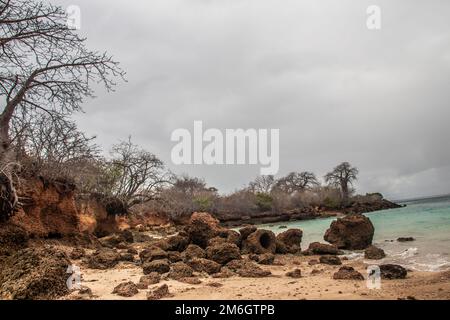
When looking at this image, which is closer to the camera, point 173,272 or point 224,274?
point 173,272

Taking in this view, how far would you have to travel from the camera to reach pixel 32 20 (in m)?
6.07

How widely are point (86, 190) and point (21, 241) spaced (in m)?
13.2

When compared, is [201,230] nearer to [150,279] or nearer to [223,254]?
[223,254]

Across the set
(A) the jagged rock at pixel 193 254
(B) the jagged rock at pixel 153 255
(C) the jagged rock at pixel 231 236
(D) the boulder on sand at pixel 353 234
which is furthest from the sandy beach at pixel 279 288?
(D) the boulder on sand at pixel 353 234

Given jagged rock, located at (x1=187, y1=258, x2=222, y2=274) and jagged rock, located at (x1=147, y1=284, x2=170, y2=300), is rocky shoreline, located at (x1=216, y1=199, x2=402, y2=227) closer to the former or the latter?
jagged rock, located at (x1=187, y1=258, x2=222, y2=274)

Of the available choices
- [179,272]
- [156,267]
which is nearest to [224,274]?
[179,272]

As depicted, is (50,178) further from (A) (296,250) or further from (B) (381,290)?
(B) (381,290)

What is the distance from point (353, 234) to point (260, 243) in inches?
210

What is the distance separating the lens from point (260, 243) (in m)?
14.0

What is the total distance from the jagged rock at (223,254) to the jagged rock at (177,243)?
305cm

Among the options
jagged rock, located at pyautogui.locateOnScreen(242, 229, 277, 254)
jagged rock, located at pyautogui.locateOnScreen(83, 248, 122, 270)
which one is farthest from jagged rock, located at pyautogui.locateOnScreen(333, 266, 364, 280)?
jagged rock, located at pyautogui.locateOnScreen(242, 229, 277, 254)

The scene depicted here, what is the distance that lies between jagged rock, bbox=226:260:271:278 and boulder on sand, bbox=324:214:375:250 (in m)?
8.99
